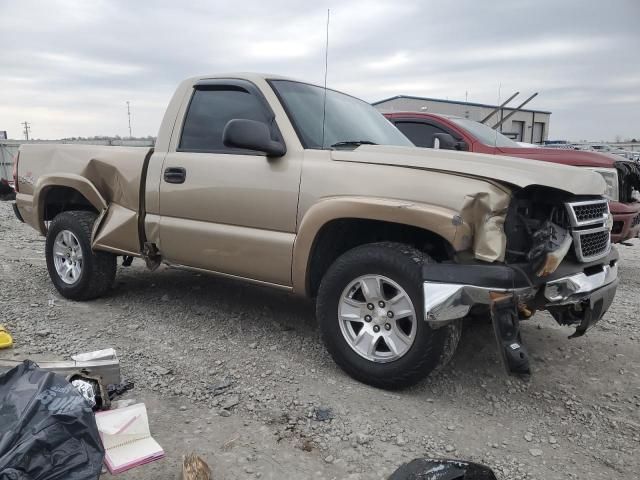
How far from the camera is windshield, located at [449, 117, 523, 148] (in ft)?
21.2

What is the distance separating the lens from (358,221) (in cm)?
335

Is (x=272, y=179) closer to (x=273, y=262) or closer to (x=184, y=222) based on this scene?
(x=273, y=262)

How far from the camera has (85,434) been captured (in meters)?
2.06

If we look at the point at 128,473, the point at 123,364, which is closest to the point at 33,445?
the point at 128,473

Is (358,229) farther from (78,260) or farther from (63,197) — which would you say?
(63,197)

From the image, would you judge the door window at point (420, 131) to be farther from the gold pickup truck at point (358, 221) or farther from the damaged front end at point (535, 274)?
the damaged front end at point (535, 274)

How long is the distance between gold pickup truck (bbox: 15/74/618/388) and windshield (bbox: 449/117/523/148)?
2489 mm

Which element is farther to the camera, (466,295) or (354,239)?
(354,239)

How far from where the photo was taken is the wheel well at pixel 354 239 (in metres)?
3.30

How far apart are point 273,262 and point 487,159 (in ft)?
4.89


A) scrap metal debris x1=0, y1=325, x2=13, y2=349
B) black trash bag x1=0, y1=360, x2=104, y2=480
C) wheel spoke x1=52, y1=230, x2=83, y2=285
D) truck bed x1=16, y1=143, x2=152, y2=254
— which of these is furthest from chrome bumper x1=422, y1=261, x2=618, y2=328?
wheel spoke x1=52, y1=230, x2=83, y2=285

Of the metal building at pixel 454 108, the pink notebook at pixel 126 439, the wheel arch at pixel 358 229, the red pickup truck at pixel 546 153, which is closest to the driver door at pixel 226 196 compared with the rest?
the wheel arch at pixel 358 229

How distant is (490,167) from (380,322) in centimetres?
107

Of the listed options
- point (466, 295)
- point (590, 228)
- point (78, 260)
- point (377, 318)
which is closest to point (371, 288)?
point (377, 318)
